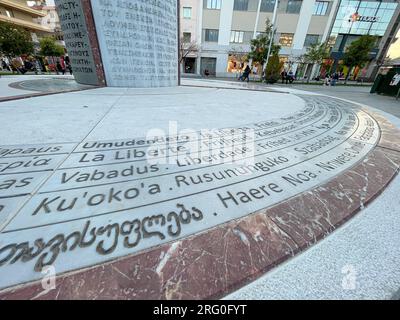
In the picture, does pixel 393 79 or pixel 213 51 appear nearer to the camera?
pixel 393 79

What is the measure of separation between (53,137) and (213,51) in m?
30.2

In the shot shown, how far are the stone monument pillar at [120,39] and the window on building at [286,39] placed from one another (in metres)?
24.7

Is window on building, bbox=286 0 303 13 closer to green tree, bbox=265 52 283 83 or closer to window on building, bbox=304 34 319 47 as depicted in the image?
window on building, bbox=304 34 319 47

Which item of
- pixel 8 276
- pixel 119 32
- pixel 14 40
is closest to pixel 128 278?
pixel 8 276

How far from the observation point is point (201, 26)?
87.0 feet

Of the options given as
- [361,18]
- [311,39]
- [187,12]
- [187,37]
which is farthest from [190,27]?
[361,18]

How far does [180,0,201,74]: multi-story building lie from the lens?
2669 centimetres

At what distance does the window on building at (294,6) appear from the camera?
25.7 m

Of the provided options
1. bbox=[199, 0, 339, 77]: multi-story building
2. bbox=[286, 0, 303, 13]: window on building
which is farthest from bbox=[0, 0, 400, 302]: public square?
bbox=[286, 0, 303, 13]: window on building

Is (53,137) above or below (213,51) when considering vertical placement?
below

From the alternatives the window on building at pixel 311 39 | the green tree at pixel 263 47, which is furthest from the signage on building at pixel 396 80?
the window on building at pixel 311 39

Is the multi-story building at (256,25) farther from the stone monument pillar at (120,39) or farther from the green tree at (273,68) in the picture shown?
the stone monument pillar at (120,39)

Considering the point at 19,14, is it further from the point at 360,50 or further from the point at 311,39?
the point at 360,50
